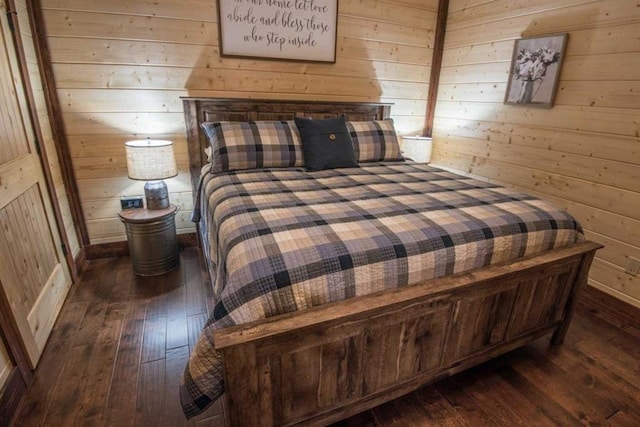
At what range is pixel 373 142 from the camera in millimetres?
2566

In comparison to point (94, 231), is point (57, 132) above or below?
above

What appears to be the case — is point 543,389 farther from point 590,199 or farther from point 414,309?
point 590,199

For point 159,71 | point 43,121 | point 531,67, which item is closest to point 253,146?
point 159,71

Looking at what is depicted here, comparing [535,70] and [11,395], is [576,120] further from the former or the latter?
[11,395]

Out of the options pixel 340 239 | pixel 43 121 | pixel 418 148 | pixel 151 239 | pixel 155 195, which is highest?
pixel 43 121

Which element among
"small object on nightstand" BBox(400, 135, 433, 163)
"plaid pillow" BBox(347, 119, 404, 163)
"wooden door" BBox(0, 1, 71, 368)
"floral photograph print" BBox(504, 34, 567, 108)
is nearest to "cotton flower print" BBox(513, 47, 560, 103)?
"floral photograph print" BBox(504, 34, 567, 108)

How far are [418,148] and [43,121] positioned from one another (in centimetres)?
279

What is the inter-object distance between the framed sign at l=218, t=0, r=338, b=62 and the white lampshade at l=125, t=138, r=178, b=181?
2.93 feet

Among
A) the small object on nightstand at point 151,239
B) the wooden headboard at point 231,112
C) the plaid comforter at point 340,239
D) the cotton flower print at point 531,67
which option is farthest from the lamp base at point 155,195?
the cotton flower print at point 531,67

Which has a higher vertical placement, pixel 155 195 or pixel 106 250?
pixel 155 195

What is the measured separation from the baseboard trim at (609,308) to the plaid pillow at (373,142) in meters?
1.55

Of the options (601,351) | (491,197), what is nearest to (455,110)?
(491,197)

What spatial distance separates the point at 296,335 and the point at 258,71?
2213mm

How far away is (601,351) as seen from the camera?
5.83 feet
